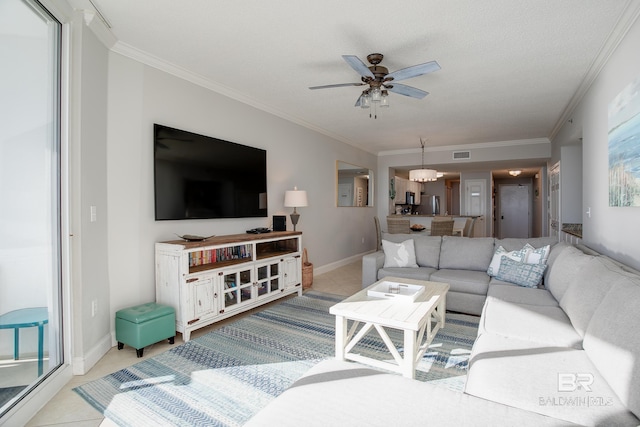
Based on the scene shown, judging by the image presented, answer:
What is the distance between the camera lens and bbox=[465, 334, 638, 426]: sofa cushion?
1.23 metres

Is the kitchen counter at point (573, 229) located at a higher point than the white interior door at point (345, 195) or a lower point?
lower

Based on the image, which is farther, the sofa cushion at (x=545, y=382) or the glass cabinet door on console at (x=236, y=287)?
the glass cabinet door on console at (x=236, y=287)

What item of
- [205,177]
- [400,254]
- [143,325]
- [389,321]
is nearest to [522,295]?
[389,321]

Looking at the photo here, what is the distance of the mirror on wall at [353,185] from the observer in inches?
257

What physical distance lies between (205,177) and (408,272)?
253cm

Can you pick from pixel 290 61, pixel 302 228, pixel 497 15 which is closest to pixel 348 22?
pixel 290 61

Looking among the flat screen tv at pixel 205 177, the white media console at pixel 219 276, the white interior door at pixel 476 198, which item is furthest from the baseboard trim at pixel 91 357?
the white interior door at pixel 476 198

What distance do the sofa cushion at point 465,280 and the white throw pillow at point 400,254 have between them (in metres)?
0.38

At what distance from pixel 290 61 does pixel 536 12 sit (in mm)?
1966

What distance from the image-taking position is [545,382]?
4.67 ft

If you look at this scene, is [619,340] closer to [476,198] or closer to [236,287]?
[236,287]

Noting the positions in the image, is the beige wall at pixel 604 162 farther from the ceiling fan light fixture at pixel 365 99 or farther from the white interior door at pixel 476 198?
the white interior door at pixel 476 198

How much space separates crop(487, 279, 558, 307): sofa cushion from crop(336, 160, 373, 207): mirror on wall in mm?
3657

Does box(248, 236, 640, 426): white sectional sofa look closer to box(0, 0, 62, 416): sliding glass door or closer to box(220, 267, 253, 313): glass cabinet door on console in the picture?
box(0, 0, 62, 416): sliding glass door
